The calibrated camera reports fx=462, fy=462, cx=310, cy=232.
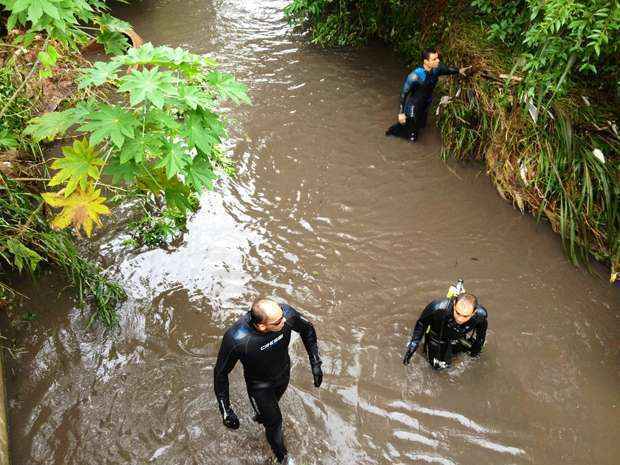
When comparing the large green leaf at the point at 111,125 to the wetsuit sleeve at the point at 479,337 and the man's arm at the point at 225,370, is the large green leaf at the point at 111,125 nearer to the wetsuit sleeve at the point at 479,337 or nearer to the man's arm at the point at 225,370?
the man's arm at the point at 225,370

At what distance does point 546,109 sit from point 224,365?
4.67 metres

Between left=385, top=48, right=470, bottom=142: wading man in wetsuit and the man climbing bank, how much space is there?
3.26 meters

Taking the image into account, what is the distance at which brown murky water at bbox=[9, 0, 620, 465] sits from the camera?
3885 millimetres

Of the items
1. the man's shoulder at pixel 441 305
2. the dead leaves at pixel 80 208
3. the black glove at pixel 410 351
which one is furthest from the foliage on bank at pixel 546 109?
the dead leaves at pixel 80 208

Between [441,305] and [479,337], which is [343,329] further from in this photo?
[479,337]

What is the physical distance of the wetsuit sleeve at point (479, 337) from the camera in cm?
398

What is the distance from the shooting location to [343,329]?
4684 millimetres

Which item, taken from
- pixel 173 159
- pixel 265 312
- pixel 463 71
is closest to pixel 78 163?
pixel 173 159

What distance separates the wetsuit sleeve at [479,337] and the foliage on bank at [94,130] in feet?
8.42

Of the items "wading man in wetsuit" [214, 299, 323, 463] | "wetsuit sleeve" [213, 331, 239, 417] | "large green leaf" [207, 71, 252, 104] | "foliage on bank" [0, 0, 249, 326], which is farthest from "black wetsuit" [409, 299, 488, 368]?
"large green leaf" [207, 71, 252, 104]

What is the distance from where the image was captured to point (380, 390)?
4.23 m

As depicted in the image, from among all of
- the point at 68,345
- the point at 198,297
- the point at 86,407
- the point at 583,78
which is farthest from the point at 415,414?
the point at 583,78

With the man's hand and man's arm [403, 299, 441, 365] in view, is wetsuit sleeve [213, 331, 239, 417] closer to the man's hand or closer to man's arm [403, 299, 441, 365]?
man's arm [403, 299, 441, 365]

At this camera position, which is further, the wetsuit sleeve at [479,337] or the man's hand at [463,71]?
the man's hand at [463,71]
